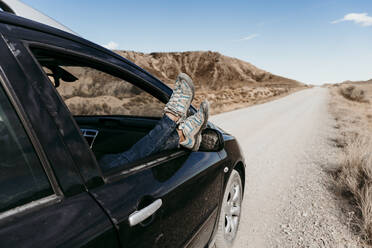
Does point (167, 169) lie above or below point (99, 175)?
below

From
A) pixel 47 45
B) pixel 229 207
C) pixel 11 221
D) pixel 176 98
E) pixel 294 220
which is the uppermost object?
pixel 47 45

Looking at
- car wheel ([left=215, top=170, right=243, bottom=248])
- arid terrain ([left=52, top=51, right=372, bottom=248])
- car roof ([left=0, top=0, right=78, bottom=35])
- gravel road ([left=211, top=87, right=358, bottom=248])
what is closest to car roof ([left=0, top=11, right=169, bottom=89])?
car roof ([left=0, top=0, right=78, bottom=35])

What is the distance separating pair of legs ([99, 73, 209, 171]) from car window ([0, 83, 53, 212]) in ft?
1.49

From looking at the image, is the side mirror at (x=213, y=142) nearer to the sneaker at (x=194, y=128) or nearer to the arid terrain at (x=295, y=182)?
the sneaker at (x=194, y=128)

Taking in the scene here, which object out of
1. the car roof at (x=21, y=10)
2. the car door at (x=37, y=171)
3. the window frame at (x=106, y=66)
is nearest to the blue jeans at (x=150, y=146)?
the window frame at (x=106, y=66)

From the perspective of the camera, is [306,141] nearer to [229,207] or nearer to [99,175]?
[229,207]

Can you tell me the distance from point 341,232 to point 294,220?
18.9 inches

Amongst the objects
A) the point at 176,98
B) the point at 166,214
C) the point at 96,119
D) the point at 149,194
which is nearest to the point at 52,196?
the point at 149,194

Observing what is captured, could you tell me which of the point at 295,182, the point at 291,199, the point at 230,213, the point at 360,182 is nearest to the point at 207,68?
the point at 295,182

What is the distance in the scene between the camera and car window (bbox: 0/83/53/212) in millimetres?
854

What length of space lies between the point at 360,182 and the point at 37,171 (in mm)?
4161

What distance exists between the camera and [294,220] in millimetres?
2875

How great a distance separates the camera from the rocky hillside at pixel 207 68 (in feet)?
332

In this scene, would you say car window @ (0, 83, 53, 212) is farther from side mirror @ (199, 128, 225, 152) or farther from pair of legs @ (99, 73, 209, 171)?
side mirror @ (199, 128, 225, 152)
